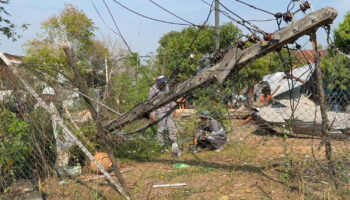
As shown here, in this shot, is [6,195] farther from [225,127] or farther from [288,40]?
[225,127]

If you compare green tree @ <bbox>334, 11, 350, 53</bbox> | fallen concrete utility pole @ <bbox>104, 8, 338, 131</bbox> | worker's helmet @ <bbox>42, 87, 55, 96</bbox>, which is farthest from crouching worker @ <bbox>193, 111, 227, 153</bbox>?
green tree @ <bbox>334, 11, 350, 53</bbox>

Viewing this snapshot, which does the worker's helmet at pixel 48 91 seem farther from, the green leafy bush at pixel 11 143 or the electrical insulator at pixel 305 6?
the electrical insulator at pixel 305 6

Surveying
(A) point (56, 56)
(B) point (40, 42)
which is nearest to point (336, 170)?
(A) point (56, 56)

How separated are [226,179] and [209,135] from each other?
88.5 inches

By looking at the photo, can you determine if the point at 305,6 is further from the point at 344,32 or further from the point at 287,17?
the point at 344,32

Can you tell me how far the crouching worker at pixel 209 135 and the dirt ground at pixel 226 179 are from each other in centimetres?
26

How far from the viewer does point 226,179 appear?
514cm

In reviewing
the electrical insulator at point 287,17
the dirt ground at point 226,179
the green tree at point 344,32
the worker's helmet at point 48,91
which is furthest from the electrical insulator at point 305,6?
the green tree at point 344,32

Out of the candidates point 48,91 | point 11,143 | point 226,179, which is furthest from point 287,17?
point 11,143

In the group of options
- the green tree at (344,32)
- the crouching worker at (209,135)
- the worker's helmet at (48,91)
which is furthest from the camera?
the green tree at (344,32)

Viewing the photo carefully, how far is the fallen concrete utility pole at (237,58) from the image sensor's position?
3.69 meters

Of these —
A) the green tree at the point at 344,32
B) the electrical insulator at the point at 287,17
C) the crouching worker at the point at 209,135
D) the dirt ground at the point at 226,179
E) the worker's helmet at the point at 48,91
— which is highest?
the green tree at the point at 344,32

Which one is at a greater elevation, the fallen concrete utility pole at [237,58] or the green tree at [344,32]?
the green tree at [344,32]

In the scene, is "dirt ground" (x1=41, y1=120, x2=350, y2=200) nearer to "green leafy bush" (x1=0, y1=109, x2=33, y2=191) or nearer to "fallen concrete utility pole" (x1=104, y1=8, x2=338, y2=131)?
"green leafy bush" (x1=0, y1=109, x2=33, y2=191)
